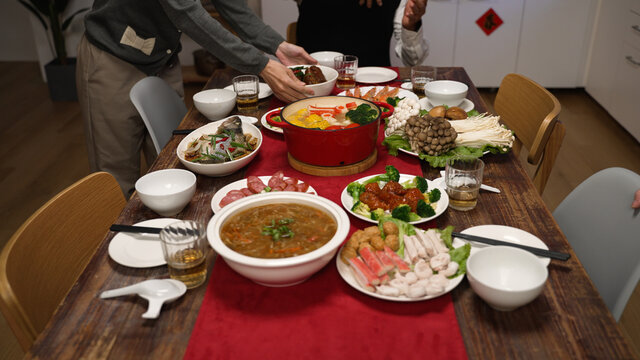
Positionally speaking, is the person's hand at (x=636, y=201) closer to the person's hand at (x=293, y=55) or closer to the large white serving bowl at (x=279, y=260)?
the large white serving bowl at (x=279, y=260)

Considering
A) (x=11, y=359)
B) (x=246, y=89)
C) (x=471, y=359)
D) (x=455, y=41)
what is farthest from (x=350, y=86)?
(x=455, y=41)

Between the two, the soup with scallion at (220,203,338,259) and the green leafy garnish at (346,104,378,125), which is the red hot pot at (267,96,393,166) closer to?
the green leafy garnish at (346,104,378,125)

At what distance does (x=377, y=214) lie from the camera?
4.34 feet

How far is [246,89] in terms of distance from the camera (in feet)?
7.04

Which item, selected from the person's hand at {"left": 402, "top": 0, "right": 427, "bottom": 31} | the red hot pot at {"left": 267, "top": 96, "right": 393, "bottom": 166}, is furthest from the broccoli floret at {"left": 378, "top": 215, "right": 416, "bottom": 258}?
the person's hand at {"left": 402, "top": 0, "right": 427, "bottom": 31}

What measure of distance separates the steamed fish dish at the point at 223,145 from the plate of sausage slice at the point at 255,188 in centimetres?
16

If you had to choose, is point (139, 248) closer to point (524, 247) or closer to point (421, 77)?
point (524, 247)

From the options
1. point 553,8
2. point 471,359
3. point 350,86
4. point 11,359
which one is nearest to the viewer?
point 471,359

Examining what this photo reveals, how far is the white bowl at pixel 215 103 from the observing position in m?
2.01

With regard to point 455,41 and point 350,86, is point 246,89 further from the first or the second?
point 455,41

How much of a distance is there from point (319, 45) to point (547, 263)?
2138mm

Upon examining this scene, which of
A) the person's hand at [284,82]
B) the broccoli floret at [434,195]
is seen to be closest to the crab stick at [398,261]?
the broccoli floret at [434,195]

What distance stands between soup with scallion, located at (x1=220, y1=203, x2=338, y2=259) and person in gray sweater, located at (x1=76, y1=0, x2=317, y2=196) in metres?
0.85

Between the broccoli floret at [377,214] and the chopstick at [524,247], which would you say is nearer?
the chopstick at [524,247]
